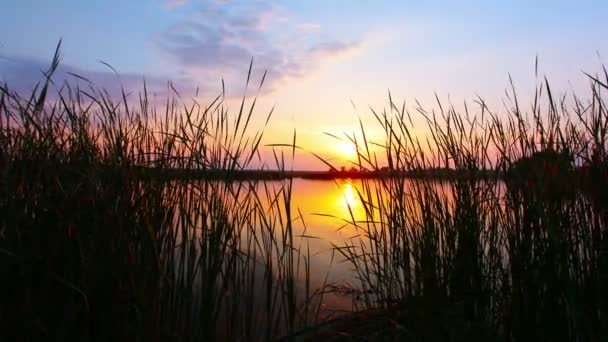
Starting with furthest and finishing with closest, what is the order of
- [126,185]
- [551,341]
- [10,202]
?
[551,341] → [126,185] → [10,202]

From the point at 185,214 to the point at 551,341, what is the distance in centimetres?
186

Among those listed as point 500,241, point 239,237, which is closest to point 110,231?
point 239,237

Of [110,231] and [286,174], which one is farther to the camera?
[286,174]

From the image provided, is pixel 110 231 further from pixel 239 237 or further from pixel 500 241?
pixel 500 241

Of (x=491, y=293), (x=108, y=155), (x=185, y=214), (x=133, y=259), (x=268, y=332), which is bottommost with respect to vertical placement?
(x=268, y=332)

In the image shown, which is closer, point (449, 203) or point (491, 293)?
point (491, 293)

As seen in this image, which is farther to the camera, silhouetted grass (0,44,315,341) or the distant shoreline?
the distant shoreline

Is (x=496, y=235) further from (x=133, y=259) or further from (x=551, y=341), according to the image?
(x=133, y=259)

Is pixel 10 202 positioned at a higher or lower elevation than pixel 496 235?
higher

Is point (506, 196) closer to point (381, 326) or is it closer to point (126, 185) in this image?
point (381, 326)

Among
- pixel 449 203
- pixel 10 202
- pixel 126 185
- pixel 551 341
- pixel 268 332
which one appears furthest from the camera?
pixel 449 203

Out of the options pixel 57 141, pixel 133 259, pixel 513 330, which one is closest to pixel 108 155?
pixel 57 141

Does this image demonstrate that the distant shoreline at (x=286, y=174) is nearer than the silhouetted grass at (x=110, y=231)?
No

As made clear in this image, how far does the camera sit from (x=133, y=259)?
1821 mm
